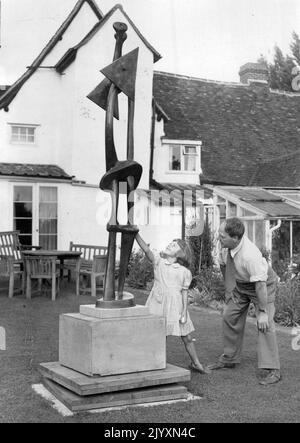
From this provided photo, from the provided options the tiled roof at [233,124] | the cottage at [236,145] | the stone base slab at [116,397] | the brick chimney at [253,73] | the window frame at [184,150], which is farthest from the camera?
the brick chimney at [253,73]

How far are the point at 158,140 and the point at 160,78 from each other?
19.6ft

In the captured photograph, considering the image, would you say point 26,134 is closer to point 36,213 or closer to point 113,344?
point 36,213

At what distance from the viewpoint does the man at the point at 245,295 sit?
660 centimetres

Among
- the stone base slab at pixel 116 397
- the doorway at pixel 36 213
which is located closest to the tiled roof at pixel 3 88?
the doorway at pixel 36 213

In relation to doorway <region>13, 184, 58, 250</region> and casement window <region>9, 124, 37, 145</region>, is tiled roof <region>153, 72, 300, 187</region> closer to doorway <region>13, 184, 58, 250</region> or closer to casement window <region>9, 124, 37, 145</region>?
casement window <region>9, 124, 37, 145</region>

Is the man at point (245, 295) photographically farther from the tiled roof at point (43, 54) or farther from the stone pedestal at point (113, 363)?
the tiled roof at point (43, 54)

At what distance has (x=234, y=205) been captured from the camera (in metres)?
17.2

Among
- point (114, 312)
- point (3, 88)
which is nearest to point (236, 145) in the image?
point (3, 88)

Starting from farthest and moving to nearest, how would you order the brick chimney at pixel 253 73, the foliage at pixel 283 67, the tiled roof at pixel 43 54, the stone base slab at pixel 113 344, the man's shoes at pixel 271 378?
the foliage at pixel 283 67 → the brick chimney at pixel 253 73 → the tiled roof at pixel 43 54 → the man's shoes at pixel 271 378 → the stone base slab at pixel 113 344

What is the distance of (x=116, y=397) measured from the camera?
571cm

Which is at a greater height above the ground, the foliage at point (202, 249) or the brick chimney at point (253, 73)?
the brick chimney at point (253, 73)

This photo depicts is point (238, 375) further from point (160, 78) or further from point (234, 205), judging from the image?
point (160, 78)

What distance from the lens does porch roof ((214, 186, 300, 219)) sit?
50.7 feet

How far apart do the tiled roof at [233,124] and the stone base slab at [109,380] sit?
16232 mm
